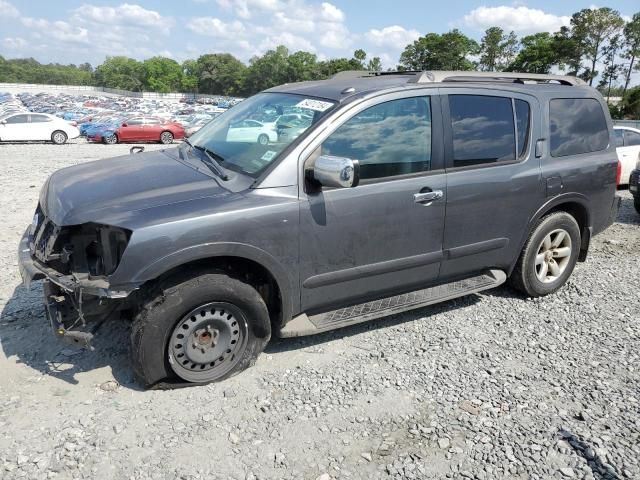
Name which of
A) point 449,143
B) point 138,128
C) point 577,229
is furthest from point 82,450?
point 138,128

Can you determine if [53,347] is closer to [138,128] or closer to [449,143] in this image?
[449,143]

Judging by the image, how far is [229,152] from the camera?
381 cm

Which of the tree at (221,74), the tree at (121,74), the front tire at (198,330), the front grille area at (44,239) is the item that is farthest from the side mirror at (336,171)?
the tree at (121,74)

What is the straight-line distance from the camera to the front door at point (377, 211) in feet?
11.3

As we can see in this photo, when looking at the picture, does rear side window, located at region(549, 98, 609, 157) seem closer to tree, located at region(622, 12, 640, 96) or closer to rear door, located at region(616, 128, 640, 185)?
rear door, located at region(616, 128, 640, 185)

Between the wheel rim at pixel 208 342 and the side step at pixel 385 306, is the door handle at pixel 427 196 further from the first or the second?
the wheel rim at pixel 208 342

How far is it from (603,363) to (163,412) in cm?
314

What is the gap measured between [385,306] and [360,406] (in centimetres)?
89

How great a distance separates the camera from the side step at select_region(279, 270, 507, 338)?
11.7 ft

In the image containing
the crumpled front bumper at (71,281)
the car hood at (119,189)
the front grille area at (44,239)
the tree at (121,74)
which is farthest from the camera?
the tree at (121,74)

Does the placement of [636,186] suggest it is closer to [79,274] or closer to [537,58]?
[79,274]

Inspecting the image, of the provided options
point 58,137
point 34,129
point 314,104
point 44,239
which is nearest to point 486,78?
point 314,104

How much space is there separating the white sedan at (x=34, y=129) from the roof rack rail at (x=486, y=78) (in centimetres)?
2319

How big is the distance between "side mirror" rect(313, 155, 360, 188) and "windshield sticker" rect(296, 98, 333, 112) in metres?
0.52
